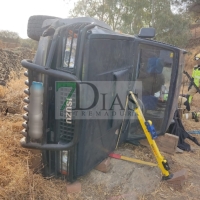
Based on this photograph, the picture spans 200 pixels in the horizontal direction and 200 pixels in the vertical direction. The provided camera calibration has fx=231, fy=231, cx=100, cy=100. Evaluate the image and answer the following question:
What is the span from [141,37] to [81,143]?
168cm

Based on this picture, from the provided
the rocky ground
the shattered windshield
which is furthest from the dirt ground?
the rocky ground

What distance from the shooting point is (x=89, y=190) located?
260cm

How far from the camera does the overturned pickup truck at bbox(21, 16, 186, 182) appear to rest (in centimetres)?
211

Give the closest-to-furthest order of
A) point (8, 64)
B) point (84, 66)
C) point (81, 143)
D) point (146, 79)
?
point (84, 66) < point (81, 143) < point (146, 79) < point (8, 64)

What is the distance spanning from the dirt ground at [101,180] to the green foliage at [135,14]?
11.9m

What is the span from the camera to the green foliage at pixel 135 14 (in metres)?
14.2

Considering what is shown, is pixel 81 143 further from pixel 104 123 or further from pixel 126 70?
pixel 126 70

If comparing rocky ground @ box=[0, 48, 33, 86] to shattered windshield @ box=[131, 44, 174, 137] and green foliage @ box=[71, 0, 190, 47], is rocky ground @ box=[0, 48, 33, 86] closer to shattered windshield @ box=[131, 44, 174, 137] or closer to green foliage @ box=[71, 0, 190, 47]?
green foliage @ box=[71, 0, 190, 47]

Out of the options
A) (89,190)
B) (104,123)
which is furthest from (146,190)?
(104,123)

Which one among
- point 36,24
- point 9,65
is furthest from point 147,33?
point 9,65

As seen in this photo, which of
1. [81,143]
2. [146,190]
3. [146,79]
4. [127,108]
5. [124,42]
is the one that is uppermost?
[124,42]

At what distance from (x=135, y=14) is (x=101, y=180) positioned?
13329mm

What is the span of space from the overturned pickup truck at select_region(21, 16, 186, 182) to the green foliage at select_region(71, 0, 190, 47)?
12.0m

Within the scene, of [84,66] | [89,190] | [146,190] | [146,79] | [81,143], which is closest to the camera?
[84,66]
